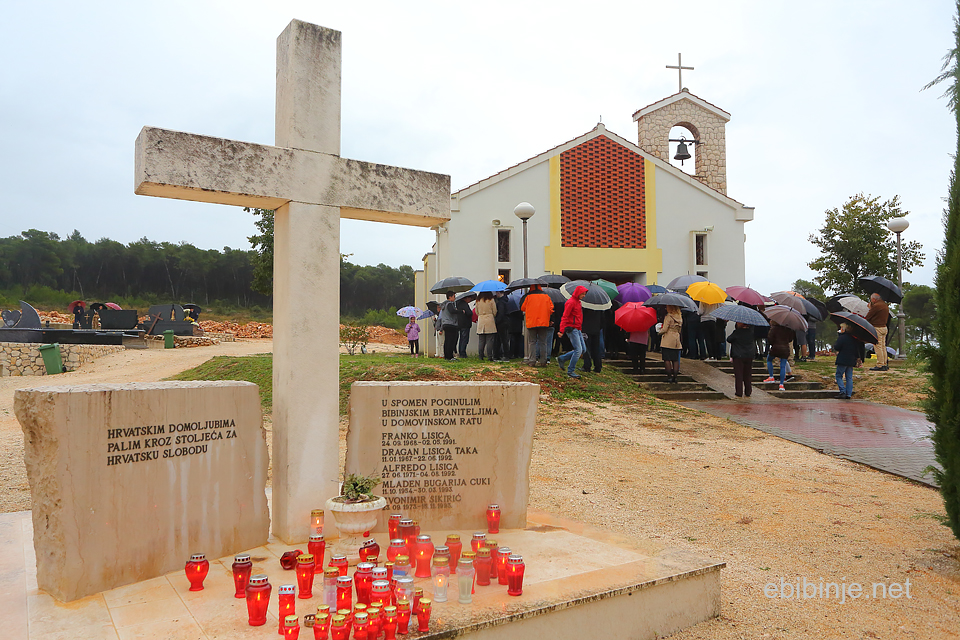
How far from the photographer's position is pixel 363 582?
2.86 m

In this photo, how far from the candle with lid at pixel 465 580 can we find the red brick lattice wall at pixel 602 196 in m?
16.6

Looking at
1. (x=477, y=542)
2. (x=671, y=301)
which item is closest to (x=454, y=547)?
(x=477, y=542)

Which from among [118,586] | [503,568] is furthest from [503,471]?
[118,586]

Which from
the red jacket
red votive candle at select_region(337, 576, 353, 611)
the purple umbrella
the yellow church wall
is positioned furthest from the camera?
the yellow church wall

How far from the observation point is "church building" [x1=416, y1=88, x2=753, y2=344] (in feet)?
59.5

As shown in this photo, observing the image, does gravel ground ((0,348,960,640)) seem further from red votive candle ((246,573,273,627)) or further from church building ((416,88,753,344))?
church building ((416,88,753,344))

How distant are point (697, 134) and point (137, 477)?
21240mm

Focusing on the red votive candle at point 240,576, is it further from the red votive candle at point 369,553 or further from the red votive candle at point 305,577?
the red votive candle at point 369,553

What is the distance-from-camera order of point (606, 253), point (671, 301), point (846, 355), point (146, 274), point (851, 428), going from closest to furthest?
point (851, 428)
point (846, 355)
point (671, 301)
point (606, 253)
point (146, 274)

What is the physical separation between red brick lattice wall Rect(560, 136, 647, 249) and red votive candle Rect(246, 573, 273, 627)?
1694cm

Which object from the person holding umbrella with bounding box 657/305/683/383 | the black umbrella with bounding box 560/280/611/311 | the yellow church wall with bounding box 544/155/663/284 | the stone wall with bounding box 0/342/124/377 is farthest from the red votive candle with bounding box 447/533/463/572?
the stone wall with bounding box 0/342/124/377

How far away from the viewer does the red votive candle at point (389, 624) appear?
2541mm

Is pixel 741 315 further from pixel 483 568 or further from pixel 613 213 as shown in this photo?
pixel 483 568

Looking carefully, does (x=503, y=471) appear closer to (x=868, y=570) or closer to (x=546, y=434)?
(x=868, y=570)
